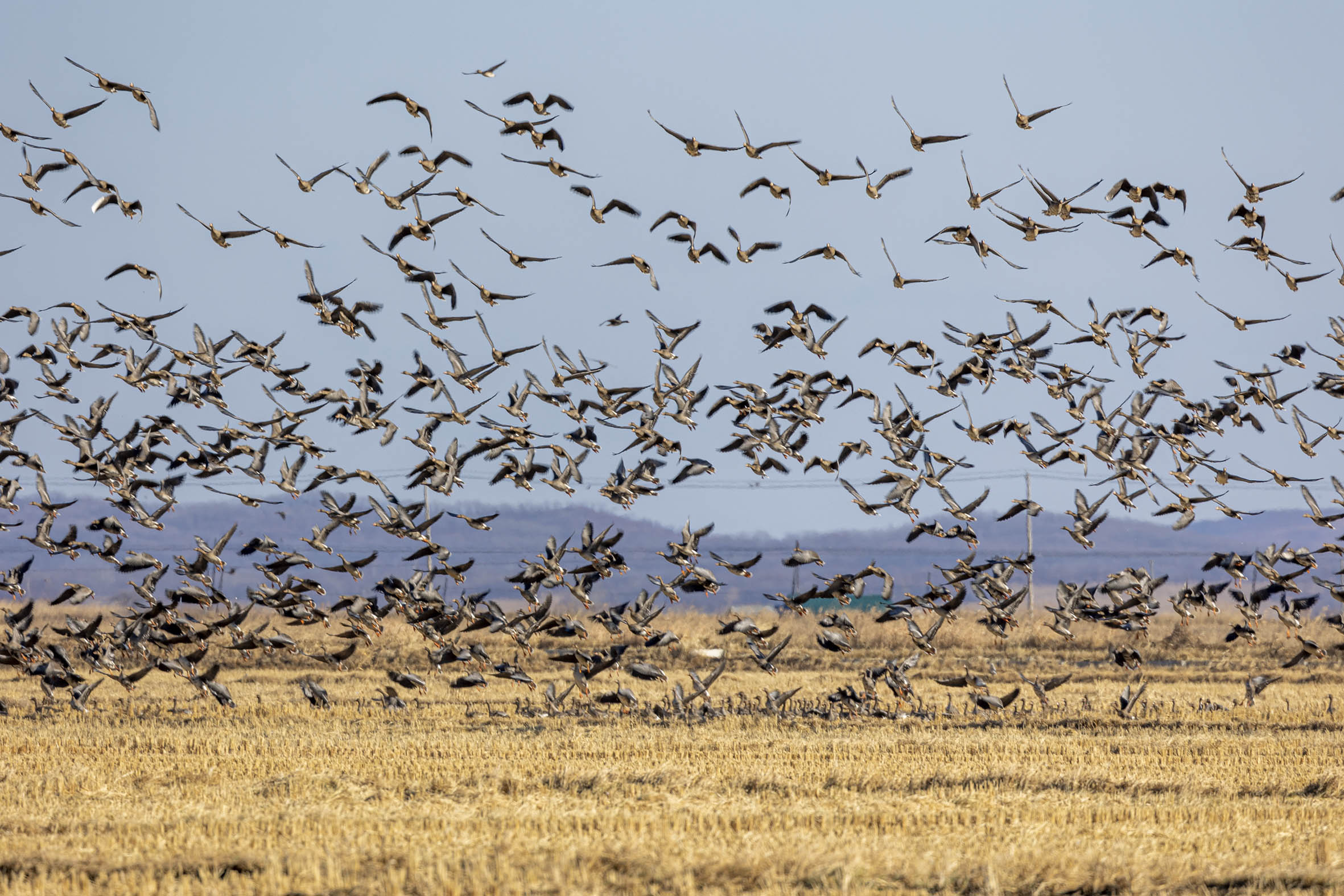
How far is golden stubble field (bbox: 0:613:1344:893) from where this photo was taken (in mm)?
9734

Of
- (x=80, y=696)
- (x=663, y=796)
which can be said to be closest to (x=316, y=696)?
(x=80, y=696)

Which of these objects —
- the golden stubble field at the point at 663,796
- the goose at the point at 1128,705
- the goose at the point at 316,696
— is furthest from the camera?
the goose at the point at 316,696

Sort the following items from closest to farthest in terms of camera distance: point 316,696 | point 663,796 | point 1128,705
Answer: point 663,796
point 1128,705
point 316,696

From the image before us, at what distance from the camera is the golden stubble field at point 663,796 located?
31.9ft

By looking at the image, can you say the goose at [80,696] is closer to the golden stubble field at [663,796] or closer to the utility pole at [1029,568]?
the golden stubble field at [663,796]

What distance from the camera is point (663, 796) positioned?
13555 mm

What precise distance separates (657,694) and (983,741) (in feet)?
29.2

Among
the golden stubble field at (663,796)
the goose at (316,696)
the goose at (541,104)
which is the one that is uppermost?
the goose at (541,104)

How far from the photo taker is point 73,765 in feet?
52.9

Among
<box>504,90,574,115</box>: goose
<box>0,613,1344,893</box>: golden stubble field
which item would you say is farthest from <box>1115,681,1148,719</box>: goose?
<box>504,90,574,115</box>: goose

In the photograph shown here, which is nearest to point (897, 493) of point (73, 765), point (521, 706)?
point (521, 706)

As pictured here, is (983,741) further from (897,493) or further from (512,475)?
(512,475)

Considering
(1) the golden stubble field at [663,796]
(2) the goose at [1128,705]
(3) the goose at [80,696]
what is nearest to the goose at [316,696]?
(1) the golden stubble field at [663,796]

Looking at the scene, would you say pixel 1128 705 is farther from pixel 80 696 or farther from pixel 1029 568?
pixel 80 696
